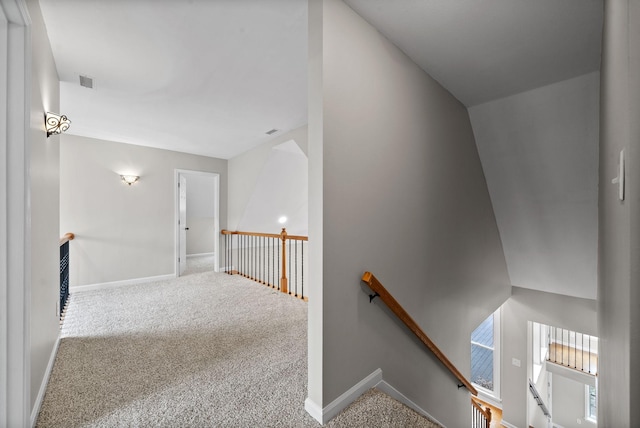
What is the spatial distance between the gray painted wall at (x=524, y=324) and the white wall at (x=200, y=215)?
740 centimetres

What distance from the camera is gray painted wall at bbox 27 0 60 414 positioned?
1536mm

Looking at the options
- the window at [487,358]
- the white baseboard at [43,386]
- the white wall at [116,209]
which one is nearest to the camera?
the white baseboard at [43,386]

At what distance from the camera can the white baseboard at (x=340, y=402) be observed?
156 cm

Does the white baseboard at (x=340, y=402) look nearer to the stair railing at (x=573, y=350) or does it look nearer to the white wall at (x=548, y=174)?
the white wall at (x=548, y=174)

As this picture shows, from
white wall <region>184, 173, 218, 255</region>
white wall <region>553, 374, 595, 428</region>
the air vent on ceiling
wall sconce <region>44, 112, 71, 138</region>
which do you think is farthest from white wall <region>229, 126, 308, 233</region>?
white wall <region>553, 374, 595, 428</region>

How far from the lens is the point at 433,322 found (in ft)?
8.96

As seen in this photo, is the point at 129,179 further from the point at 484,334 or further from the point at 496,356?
the point at 484,334

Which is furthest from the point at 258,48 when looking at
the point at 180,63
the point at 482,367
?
the point at 482,367

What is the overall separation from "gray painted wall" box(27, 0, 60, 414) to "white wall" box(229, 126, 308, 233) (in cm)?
275

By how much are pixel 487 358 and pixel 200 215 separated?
8909 mm

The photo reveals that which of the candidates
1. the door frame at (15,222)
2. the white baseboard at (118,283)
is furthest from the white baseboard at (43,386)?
the white baseboard at (118,283)

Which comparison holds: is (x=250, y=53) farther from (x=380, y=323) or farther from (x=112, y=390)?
(x=112, y=390)

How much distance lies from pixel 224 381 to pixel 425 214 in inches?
84.2

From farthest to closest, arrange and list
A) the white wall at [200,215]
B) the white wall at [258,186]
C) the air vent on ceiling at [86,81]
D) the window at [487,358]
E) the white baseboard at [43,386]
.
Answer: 1. the white wall at [200,215]
2. the window at [487,358]
3. the white wall at [258,186]
4. the air vent on ceiling at [86,81]
5. the white baseboard at [43,386]
